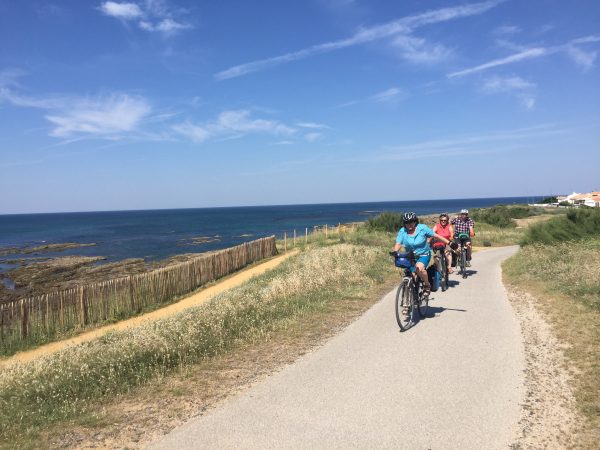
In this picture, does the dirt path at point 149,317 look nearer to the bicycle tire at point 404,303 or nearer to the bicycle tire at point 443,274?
the bicycle tire at point 404,303

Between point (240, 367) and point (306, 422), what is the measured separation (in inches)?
76.5

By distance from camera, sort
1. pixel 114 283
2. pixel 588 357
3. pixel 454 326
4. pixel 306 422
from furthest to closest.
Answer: pixel 114 283, pixel 454 326, pixel 588 357, pixel 306 422

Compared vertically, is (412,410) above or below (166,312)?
above

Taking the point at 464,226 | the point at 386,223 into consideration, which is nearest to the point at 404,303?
the point at 464,226

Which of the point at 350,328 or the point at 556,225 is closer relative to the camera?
the point at 350,328

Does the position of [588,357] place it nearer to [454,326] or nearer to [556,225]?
[454,326]

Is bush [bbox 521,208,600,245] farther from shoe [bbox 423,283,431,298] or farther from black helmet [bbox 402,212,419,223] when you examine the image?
black helmet [bbox 402,212,419,223]

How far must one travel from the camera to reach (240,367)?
6070 millimetres

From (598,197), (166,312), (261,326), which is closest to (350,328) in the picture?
(261,326)

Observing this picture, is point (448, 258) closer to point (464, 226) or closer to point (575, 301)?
point (464, 226)

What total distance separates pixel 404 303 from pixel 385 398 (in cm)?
299

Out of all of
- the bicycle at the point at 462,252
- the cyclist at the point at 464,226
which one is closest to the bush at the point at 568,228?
the cyclist at the point at 464,226

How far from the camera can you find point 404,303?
7.63 metres

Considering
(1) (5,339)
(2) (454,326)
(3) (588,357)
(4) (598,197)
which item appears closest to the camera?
(3) (588,357)
